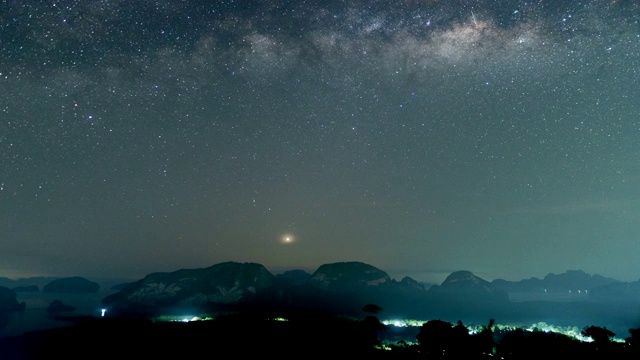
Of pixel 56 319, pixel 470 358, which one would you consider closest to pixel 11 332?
pixel 56 319

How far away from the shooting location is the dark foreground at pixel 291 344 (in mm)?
61219

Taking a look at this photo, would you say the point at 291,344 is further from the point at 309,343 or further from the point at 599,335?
the point at 599,335

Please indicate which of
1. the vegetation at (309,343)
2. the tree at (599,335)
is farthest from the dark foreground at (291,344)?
the tree at (599,335)

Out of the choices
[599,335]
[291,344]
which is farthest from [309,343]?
[599,335]

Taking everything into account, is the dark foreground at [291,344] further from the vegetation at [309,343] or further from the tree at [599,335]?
the tree at [599,335]

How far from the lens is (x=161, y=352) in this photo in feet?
240

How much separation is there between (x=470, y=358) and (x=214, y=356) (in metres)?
46.2

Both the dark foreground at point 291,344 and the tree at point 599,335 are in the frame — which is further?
the tree at point 599,335

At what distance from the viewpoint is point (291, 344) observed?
257ft

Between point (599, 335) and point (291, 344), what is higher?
point (599, 335)

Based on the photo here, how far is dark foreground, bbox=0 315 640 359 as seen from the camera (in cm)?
6122

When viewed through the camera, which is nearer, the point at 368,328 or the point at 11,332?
the point at 368,328

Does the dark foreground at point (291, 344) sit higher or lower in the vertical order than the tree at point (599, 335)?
lower

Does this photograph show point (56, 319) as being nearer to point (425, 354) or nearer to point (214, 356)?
point (214, 356)
